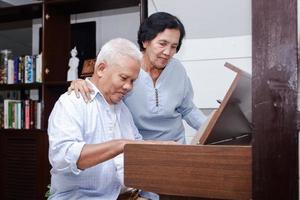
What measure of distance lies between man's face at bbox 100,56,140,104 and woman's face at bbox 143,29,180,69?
1.34ft

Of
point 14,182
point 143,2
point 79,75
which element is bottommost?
point 14,182

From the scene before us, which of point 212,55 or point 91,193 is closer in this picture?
point 91,193

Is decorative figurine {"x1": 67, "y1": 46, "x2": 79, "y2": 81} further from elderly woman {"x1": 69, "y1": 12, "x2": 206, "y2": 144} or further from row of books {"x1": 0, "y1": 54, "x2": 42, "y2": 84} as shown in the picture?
elderly woman {"x1": 69, "y1": 12, "x2": 206, "y2": 144}

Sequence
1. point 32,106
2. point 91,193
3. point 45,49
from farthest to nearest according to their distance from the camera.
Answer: point 32,106, point 45,49, point 91,193

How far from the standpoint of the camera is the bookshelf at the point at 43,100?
3.15 meters

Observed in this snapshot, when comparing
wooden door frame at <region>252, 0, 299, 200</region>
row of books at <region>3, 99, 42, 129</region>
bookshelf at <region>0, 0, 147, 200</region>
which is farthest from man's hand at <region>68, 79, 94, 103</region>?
row of books at <region>3, 99, 42, 129</region>

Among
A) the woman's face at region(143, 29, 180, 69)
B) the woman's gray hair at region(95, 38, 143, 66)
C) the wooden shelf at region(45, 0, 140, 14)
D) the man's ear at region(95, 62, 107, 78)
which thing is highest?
the wooden shelf at region(45, 0, 140, 14)

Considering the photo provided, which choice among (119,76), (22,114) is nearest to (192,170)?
(119,76)

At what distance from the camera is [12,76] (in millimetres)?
3463

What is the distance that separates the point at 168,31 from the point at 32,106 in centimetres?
202

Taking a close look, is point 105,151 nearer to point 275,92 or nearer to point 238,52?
point 275,92

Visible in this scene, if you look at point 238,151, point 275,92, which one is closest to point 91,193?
point 238,151

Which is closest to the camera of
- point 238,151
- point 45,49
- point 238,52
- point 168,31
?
point 238,151

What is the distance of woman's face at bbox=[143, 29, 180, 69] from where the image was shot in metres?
1.78
